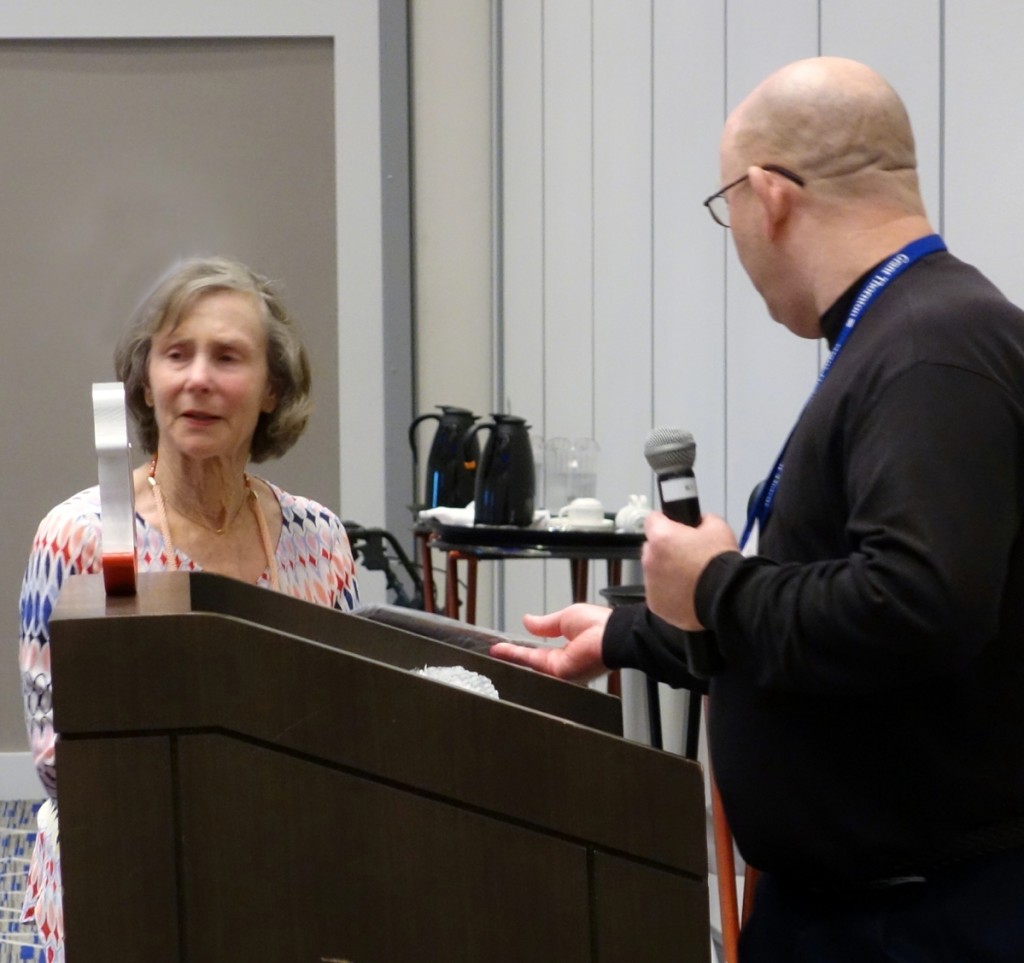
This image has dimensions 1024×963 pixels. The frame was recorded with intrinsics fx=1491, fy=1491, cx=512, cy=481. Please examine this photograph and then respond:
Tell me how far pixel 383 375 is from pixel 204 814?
531 centimetres

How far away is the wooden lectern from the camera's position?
3.09ft

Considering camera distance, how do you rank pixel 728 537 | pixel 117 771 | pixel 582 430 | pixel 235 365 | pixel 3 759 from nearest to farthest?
pixel 117 771 → pixel 728 537 → pixel 235 365 → pixel 582 430 → pixel 3 759

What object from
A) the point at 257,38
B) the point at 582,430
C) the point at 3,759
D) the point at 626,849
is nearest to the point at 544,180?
the point at 582,430

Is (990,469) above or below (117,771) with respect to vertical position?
above

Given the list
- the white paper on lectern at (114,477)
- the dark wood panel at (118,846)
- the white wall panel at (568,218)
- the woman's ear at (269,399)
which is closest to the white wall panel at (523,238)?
the white wall panel at (568,218)

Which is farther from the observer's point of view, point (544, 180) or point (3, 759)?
point (3, 759)

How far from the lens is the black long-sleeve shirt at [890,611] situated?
47.2 inches

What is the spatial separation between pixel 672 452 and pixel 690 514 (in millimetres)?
66

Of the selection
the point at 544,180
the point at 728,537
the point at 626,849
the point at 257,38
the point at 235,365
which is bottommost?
the point at 626,849

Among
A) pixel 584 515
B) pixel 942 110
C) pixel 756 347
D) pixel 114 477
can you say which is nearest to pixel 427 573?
→ pixel 584 515

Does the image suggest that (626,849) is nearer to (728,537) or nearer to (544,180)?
(728,537)

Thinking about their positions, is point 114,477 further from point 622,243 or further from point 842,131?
point 622,243

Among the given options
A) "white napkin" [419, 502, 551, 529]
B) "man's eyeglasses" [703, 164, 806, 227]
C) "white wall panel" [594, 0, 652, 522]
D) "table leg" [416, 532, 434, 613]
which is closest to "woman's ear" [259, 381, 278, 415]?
"man's eyeglasses" [703, 164, 806, 227]

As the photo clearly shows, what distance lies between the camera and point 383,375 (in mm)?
6207
